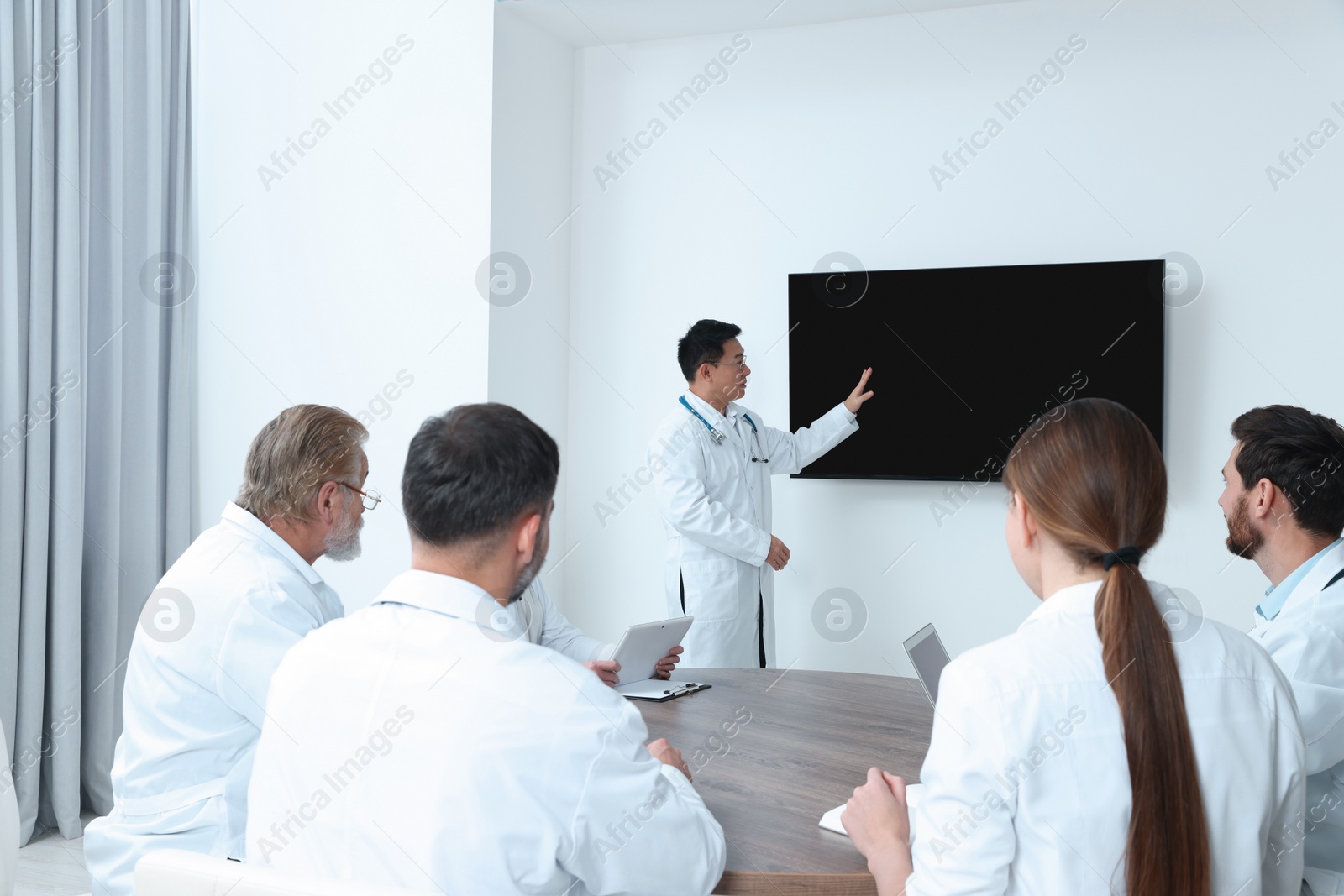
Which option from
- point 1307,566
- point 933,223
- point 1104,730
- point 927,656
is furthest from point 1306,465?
point 933,223

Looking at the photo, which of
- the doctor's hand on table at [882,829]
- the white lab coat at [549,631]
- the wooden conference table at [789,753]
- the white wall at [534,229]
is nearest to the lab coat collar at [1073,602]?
the doctor's hand on table at [882,829]

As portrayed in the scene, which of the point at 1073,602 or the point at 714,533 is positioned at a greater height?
the point at 1073,602

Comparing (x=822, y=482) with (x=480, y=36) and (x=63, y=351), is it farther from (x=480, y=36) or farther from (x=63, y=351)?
(x=63, y=351)

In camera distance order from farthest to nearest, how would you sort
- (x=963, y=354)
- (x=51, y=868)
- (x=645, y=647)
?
(x=963, y=354) → (x=51, y=868) → (x=645, y=647)

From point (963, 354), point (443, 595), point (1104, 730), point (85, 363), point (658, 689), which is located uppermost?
point (963, 354)

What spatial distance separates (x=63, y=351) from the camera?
378 cm

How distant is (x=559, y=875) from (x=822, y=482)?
316 centimetres

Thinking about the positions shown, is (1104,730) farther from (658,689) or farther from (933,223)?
(933,223)

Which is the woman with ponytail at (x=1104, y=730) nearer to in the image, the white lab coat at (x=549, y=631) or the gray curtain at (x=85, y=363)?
the white lab coat at (x=549, y=631)

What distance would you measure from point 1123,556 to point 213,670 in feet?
5.03

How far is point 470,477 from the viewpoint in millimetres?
1375

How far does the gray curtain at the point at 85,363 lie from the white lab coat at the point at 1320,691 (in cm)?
378

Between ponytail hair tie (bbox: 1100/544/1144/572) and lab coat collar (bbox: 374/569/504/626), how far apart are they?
2.58 feet

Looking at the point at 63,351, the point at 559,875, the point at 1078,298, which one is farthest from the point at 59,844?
the point at 1078,298
